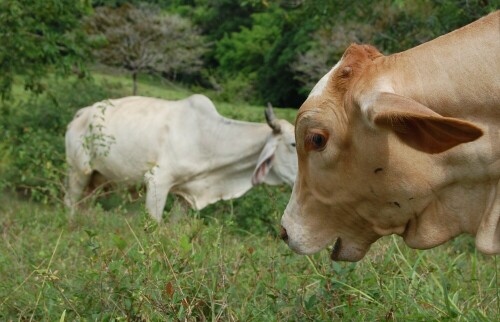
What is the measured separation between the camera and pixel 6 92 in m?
10.7

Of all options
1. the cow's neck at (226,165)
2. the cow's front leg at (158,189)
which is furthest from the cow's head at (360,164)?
the cow's neck at (226,165)

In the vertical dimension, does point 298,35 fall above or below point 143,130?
below

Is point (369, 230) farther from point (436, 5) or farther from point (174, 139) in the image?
point (436, 5)

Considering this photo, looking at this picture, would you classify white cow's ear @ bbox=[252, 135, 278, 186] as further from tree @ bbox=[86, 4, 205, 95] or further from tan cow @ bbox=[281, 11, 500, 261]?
tree @ bbox=[86, 4, 205, 95]

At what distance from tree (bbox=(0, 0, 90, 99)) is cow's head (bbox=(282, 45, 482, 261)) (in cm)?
705

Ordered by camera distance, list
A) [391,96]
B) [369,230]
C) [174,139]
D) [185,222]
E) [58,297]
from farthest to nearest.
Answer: [174,139], [185,222], [58,297], [369,230], [391,96]

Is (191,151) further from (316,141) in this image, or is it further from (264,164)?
(316,141)

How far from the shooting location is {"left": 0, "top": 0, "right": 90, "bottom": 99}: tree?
9555 mm

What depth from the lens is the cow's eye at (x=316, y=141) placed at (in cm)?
273

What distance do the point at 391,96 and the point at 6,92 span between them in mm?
9106

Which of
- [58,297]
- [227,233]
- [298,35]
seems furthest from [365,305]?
[298,35]

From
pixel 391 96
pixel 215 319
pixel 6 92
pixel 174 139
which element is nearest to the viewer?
pixel 391 96

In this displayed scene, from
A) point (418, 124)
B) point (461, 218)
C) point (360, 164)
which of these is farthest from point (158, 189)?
point (418, 124)

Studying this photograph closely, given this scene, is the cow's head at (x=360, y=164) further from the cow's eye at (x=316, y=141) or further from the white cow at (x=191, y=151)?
the white cow at (x=191, y=151)
